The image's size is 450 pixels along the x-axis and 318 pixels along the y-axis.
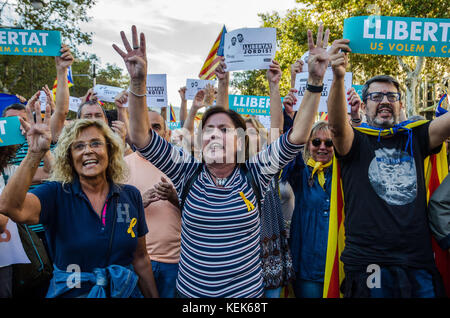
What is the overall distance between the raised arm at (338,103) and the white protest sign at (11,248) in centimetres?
228

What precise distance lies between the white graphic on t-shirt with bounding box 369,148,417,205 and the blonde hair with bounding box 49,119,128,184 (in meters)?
1.73

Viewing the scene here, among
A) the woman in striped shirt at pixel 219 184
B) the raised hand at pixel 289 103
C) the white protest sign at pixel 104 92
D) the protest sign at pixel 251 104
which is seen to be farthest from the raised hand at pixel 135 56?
the protest sign at pixel 251 104

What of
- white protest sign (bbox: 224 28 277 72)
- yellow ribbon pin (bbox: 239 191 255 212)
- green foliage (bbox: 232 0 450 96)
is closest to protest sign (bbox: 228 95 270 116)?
white protest sign (bbox: 224 28 277 72)

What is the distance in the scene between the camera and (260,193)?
215 centimetres

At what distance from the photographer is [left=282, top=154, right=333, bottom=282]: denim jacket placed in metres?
2.69

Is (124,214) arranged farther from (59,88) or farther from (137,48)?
(59,88)

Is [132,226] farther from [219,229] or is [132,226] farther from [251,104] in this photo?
[251,104]

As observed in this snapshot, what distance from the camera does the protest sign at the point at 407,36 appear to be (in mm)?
2477

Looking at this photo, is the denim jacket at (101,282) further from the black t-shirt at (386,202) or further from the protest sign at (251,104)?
the protest sign at (251,104)

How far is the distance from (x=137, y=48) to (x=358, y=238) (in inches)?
74.2

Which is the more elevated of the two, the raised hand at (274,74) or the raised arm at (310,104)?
the raised hand at (274,74)

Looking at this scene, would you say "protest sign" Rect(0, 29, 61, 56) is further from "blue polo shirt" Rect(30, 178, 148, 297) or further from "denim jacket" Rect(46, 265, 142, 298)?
"denim jacket" Rect(46, 265, 142, 298)

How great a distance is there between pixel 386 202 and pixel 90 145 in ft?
6.51
